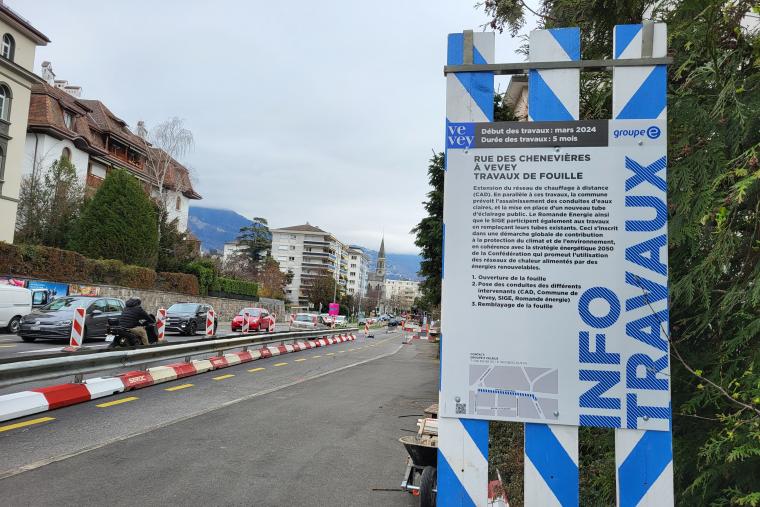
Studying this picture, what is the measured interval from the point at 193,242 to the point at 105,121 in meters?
16.6

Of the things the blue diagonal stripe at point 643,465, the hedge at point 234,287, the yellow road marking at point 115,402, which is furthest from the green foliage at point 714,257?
the hedge at point 234,287

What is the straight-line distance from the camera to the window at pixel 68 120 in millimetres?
44519

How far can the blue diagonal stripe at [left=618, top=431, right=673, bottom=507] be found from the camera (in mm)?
2242

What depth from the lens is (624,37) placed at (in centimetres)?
241

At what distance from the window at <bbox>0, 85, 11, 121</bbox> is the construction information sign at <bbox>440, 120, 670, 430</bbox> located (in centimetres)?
3953

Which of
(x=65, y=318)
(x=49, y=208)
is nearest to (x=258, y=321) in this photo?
(x=65, y=318)

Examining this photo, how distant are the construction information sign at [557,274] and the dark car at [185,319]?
22.8m

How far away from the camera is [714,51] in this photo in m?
2.75

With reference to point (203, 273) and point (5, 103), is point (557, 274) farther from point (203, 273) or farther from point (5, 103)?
point (203, 273)

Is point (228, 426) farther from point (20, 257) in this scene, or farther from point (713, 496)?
point (20, 257)

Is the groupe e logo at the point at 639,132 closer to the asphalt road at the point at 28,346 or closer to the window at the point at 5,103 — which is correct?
the asphalt road at the point at 28,346

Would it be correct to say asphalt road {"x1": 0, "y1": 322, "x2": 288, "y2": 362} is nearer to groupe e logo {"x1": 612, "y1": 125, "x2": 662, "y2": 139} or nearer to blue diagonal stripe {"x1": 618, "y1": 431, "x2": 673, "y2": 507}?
blue diagonal stripe {"x1": 618, "y1": 431, "x2": 673, "y2": 507}

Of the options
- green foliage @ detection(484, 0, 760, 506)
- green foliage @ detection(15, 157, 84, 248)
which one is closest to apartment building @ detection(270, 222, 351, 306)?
green foliage @ detection(15, 157, 84, 248)

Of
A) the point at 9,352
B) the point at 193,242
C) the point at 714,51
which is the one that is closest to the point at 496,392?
the point at 714,51
